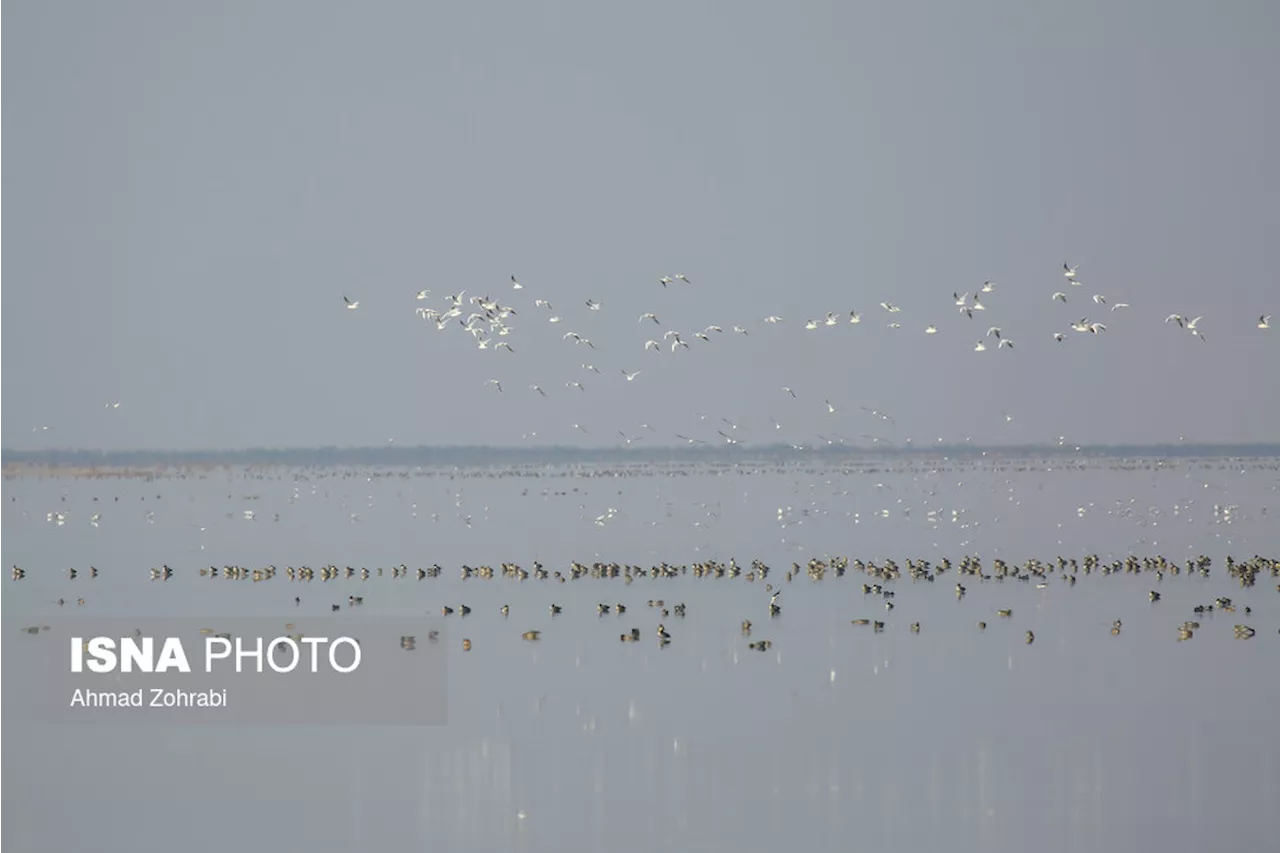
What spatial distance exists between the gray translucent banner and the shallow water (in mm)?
731

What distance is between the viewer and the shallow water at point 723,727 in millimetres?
17703

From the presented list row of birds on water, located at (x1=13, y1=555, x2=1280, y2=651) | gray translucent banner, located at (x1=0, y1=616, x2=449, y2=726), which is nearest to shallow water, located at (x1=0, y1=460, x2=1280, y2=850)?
row of birds on water, located at (x1=13, y1=555, x2=1280, y2=651)

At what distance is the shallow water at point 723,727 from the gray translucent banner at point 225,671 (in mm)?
731

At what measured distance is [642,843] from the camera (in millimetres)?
17016

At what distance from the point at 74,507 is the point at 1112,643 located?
51.8 metres

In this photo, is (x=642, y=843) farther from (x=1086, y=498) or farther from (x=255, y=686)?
(x=1086, y=498)

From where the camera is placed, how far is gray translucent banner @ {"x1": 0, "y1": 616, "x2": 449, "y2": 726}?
23094mm

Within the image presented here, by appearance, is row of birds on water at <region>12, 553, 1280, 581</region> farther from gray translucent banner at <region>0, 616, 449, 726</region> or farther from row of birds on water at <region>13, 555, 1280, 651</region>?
gray translucent banner at <region>0, 616, 449, 726</region>

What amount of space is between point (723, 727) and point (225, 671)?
28.8ft

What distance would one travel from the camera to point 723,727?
21547 millimetres

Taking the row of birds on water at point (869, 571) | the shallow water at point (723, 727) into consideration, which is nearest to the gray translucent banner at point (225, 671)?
the shallow water at point (723, 727)

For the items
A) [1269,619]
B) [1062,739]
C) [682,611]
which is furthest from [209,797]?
[1269,619]

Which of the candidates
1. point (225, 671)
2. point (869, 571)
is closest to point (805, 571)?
point (869, 571)

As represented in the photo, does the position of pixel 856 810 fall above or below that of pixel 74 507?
below
